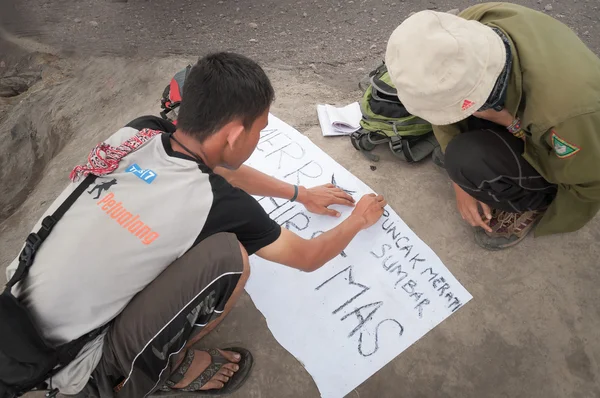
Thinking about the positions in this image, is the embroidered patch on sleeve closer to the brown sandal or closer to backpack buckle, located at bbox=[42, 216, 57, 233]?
the brown sandal

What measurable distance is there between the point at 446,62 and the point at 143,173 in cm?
90

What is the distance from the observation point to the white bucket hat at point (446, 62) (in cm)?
123

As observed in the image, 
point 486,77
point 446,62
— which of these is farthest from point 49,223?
point 486,77

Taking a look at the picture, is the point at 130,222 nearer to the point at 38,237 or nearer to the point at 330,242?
the point at 38,237

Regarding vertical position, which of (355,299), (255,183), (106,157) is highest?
(106,157)

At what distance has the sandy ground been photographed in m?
1.52

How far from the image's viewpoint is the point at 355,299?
5.52 ft

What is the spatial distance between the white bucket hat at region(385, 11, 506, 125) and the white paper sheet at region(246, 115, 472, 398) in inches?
26.0

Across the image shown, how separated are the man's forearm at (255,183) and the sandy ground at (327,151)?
43 centimetres

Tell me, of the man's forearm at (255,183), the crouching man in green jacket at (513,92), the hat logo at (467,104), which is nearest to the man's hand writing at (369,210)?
the man's forearm at (255,183)

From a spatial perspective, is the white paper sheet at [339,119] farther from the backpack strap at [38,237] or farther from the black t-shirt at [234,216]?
the backpack strap at [38,237]

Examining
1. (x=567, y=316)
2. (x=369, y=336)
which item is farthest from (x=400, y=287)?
(x=567, y=316)

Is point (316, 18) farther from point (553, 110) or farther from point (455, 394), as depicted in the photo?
point (455, 394)

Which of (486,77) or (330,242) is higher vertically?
(486,77)
